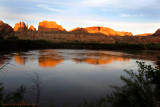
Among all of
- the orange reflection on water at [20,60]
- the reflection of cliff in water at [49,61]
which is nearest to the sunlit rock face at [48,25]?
the reflection of cliff in water at [49,61]

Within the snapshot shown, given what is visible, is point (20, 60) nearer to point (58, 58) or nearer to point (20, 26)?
point (58, 58)

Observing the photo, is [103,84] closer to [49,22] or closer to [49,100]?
[49,100]

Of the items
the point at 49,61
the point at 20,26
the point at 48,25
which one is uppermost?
the point at 48,25

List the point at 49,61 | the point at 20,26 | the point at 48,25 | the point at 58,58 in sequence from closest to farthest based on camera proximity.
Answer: the point at 49,61 < the point at 58,58 < the point at 20,26 < the point at 48,25

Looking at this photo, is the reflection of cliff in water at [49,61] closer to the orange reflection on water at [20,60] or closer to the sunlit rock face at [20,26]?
the orange reflection on water at [20,60]

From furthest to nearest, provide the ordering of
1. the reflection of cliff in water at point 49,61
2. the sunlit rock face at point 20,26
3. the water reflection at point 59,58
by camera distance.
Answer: the sunlit rock face at point 20,26 → the water reflection at point 59,58 → the reflection of cliff in water at point 49,61

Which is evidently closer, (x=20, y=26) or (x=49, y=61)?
(x=49, y=61)

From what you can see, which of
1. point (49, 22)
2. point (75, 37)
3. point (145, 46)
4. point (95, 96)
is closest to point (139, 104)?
point (95, 96)

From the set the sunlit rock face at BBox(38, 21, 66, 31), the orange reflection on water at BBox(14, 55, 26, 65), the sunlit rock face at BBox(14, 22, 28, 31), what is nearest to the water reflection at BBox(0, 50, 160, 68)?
the orange reflection on water at BBox(14, 55, 26, 65)

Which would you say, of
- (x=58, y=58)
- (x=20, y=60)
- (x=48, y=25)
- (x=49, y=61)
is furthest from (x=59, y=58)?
(x=48, y=25)

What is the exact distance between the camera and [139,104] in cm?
331

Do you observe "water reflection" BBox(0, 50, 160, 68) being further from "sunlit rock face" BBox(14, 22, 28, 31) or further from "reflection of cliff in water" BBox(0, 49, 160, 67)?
"sunlit rock face" BBox(14, 22, 28, 31)

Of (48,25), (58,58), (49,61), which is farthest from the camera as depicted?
(48,25)

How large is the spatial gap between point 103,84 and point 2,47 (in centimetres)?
846
